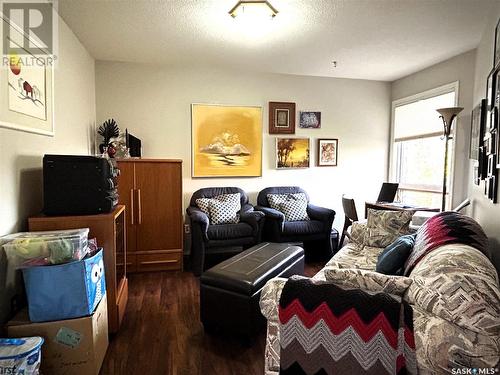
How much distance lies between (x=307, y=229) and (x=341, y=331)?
266cm

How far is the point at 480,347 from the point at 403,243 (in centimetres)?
109

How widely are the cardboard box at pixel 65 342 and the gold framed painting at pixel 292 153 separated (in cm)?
334

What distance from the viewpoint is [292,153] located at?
4.63 m

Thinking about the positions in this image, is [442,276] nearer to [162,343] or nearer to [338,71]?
[162,343]

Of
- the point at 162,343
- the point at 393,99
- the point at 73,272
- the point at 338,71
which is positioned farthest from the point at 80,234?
the point at 393,99

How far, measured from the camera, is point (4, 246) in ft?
5.56

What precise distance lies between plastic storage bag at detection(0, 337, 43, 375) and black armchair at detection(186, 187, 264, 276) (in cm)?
196

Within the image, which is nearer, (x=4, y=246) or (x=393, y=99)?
(x=4, y=246)

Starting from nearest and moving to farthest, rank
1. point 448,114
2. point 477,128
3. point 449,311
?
point 449,311 → point 477,128 → point 448,114

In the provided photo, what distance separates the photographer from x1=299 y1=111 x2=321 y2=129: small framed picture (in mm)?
4648

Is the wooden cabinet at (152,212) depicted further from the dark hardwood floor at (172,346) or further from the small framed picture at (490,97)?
the small framed picture at (490,97)

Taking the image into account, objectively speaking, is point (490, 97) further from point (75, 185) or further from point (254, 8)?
point (75, 185)

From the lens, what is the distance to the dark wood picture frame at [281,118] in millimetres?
4520

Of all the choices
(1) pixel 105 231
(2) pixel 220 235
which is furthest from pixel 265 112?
(1) pixel 105 231
